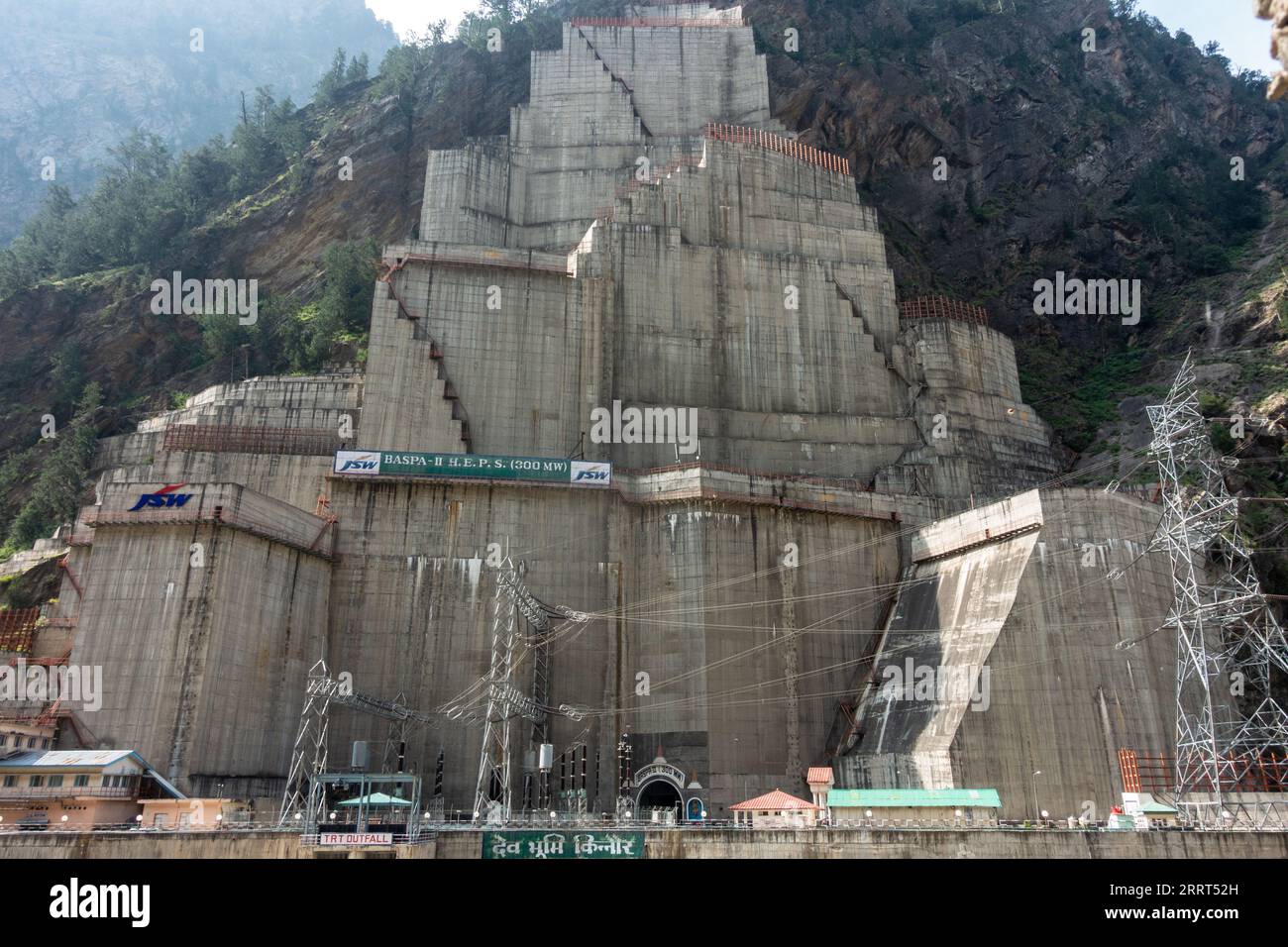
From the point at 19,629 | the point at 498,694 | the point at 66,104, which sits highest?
the point at 66,104

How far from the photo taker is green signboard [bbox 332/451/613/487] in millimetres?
49938

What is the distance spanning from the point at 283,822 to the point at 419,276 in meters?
31.2

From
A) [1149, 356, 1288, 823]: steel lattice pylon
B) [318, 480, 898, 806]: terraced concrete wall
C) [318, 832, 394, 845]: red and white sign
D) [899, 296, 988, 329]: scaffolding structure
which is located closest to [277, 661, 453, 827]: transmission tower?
[318, 480, 898, 806]: terraced concrete wall

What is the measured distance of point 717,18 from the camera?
81.5 metres

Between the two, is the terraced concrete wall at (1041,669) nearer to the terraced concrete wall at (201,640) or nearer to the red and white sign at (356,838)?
the red and white sign at (356,838)

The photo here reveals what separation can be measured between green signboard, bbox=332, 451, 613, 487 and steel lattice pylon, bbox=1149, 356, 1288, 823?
83.5 feet

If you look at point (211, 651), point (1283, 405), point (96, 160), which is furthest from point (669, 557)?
point (96, 160)

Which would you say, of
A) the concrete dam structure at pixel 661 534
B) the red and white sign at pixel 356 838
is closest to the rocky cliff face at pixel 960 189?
the concrete dam structure at pixel 661 534

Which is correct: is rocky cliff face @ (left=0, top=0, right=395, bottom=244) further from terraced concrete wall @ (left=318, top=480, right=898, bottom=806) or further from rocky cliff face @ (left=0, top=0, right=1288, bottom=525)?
terraced concrete wall @ (left=318, top=480, right=898, bottom=806)

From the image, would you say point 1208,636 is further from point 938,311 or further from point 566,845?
point 566,845

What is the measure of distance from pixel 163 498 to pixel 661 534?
22702 millimetres

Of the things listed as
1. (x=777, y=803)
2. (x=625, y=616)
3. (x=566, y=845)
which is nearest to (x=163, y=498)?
(x=625, y=616)

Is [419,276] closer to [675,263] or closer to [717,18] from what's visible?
[675,263]

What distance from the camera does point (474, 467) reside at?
5053 cm
